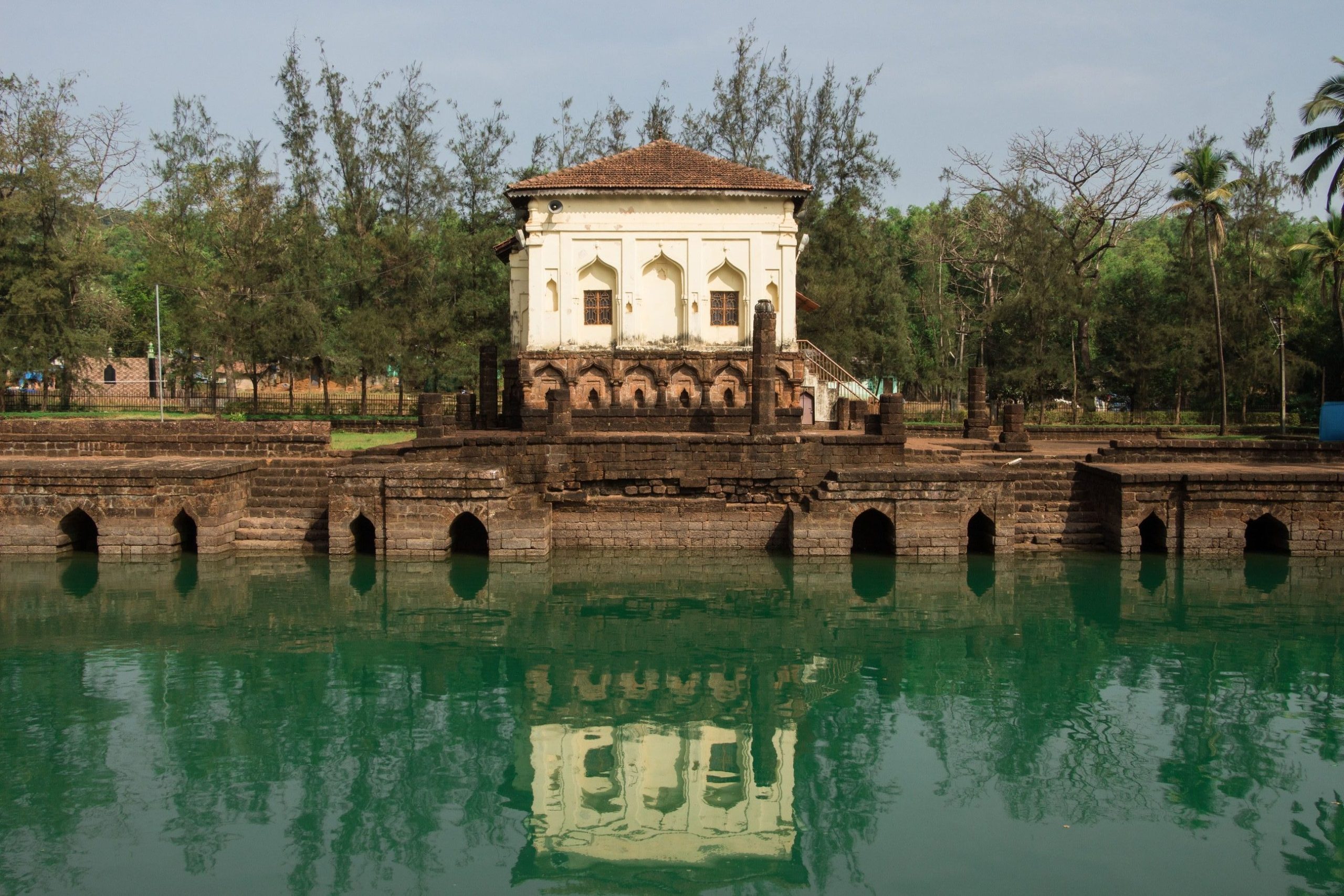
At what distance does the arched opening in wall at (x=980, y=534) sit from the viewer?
18172 millimetres

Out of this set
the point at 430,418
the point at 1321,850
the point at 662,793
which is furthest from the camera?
the point at 430,418

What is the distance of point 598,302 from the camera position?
79.6 ft

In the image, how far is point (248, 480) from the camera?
1897 cm

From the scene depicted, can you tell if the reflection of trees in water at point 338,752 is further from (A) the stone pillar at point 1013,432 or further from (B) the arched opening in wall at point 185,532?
(A) the stone pillar at point 1013,432

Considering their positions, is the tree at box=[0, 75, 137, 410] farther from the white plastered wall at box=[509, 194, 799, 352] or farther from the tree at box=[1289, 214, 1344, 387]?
the tree at box=[1289, 214, 1344, 387]

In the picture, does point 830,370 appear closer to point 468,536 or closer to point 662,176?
point 662,176

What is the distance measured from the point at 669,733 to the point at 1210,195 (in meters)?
27.0

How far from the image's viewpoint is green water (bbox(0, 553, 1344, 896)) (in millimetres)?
7879

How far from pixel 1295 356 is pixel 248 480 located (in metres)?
29.2

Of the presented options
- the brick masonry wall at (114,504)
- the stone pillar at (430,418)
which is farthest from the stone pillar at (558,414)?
the brick masonry wall at (114,504)

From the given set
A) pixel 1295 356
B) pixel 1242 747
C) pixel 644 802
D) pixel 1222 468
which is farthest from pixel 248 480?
pixel 1295 356

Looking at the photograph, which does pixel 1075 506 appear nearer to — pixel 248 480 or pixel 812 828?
pixel 812 828

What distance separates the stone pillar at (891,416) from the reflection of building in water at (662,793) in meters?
9.31

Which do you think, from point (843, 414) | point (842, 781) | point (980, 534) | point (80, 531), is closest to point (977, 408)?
point (843, 414)
